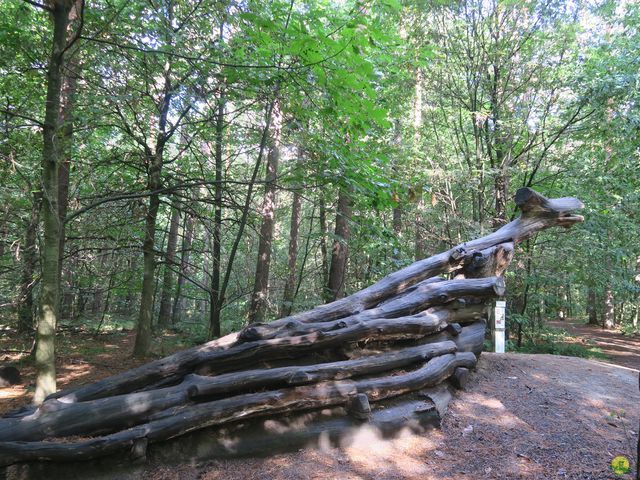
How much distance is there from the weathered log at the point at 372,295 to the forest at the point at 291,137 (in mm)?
743

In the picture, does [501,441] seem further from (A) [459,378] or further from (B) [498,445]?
(A) [459,378]

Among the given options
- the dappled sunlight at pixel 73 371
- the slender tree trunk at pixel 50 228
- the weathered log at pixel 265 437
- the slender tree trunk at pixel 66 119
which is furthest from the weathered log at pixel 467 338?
the dappled sunlight at pixel 73 371

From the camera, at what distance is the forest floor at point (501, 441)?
132 inches

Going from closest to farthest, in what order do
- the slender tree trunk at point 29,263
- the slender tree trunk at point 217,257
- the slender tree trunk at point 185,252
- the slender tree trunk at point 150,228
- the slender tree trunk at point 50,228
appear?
1. the slender tree trunk at point 50,228
2. the slender tree trunk at point 29,263
3. the slender tree trunk at point 150,228
4. the slender tree trunk at point 217,257
5. the slender tree trunk at point 185,252

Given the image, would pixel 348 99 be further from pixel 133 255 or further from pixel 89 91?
pixel 133 255

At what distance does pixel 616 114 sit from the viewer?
28.5 ft

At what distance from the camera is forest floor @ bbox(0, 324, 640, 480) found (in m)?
3.36

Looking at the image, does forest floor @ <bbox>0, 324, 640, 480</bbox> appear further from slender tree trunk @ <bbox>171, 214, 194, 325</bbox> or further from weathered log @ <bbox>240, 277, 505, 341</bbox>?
slender tree trunk @ <bbox>171, 214, 194, 325</bbox>

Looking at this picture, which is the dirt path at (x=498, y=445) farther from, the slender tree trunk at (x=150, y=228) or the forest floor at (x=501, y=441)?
the slender tree trunk at (x=150, y=228)

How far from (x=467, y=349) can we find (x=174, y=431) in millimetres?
4129

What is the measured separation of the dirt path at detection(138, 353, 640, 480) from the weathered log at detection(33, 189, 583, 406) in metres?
0.99

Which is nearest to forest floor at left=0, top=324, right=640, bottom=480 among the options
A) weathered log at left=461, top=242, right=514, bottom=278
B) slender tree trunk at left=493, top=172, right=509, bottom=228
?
weathered log at left=461, top=242, right=514, bottom=278

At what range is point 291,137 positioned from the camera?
6.81 m

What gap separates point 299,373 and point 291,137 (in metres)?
4.33
